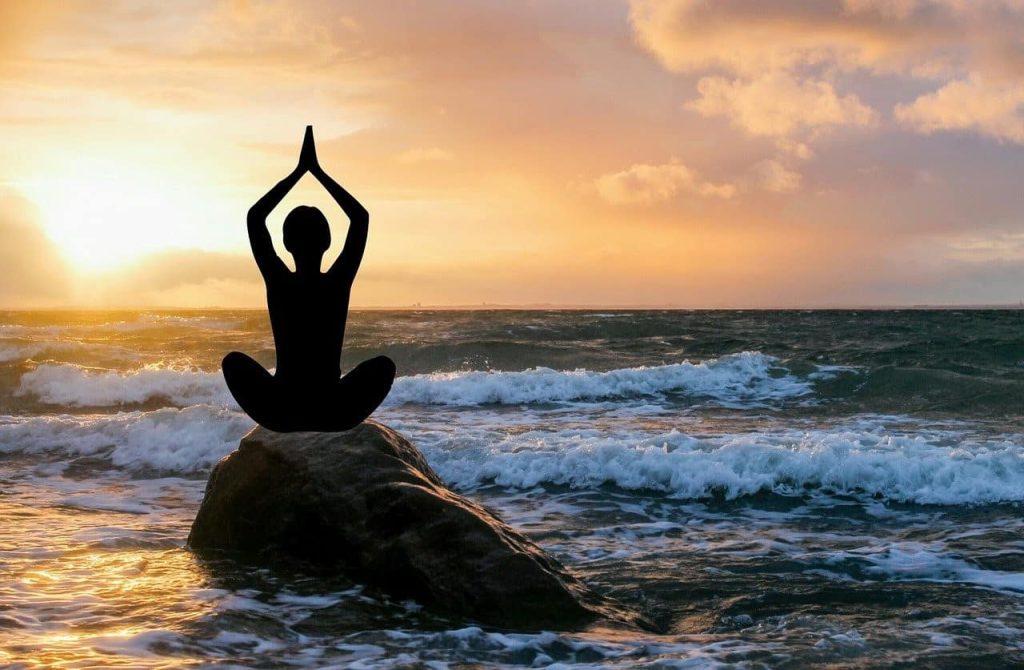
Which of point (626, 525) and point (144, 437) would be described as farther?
point (144, 437)

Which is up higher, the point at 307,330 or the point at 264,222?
the point at 264,222

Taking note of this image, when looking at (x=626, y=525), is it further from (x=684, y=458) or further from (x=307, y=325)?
(x=307, y=325)

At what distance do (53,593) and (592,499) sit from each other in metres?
7.14

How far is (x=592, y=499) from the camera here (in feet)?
43.2

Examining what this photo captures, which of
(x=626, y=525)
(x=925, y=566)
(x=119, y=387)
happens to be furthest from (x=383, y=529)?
(x=119, y=387)

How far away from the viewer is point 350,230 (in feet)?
18.9

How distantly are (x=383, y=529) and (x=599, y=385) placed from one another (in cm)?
1913

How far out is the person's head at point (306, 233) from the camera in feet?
18.5

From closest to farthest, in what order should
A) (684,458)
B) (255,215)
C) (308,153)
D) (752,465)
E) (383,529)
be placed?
(308,153)
(255,215)
(383,529)
(752,465)
(684,458)

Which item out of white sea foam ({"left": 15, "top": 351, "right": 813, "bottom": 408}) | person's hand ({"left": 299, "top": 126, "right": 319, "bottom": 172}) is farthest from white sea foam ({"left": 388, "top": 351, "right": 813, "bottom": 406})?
person's hand ({"left": 299, "top": 126, "right": 319, "bottom": 172})

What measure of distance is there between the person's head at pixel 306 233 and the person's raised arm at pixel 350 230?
0.39 ft

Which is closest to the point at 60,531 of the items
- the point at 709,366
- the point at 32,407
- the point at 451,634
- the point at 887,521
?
the point at 451,634

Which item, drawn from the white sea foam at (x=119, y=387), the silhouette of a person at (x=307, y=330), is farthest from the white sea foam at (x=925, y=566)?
the white sea foam at (x=119, y=387)

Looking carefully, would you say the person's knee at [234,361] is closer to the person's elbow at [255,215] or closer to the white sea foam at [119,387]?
the person's elbow at [255,215]
